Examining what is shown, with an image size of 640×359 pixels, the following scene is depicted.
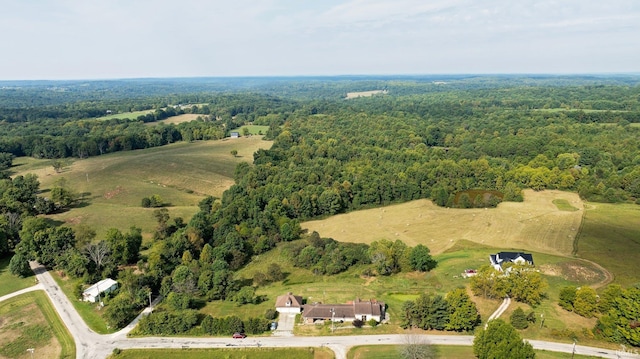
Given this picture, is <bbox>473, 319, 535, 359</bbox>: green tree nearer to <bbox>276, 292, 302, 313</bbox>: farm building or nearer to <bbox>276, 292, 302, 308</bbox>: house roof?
<bbox>276, 292, 302, 313</bbox>: farm building

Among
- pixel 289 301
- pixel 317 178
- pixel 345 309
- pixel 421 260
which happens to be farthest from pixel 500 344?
pixel 317 178

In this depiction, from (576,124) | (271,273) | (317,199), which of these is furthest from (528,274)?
(576,124)

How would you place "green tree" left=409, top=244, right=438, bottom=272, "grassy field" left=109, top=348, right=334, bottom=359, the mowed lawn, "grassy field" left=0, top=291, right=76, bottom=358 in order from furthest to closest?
the mowed lawn
"green tree" left=409, top=244, right=438, bottom=272
"grassy field" left=0, top=291, right=76, bottom=358
"grassy field" left=109, top=348, right=334, bottom=359

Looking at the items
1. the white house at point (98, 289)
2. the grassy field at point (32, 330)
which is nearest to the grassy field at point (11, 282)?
the grassy field at point (32, 330)

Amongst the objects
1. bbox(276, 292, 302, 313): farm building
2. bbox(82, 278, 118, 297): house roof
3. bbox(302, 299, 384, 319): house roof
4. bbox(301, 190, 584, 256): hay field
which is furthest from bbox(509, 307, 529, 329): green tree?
bbox(82, 278, 118, 297): house roof

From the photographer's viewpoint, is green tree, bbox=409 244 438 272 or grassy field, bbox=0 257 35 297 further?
green tree, bbox=409 244 438 272

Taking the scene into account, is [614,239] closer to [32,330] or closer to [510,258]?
[510,258]

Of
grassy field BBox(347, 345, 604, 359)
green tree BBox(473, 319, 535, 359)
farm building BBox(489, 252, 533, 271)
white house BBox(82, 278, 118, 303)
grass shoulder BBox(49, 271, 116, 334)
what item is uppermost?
green tree BBox(473, 319, 535, 359)
